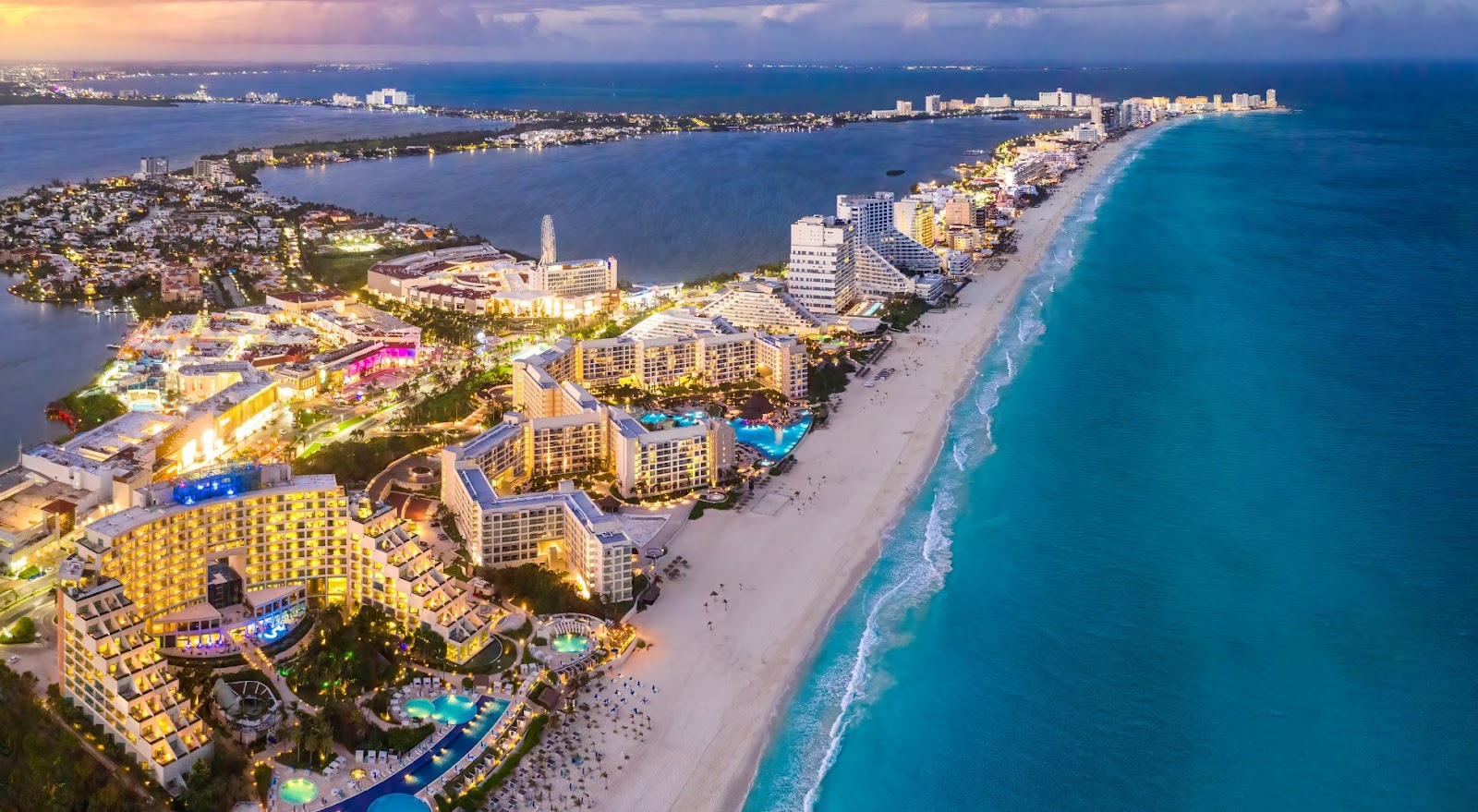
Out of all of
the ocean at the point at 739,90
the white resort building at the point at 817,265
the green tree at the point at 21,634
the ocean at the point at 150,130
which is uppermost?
the ocean at the point at 739,90

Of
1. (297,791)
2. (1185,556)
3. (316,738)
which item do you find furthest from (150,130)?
(1185,556)

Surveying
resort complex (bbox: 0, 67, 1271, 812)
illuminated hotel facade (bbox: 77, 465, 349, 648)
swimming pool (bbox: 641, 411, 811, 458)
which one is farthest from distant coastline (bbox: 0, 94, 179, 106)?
illuminated hotel facade (bbox: 77, 465, 349, 648)

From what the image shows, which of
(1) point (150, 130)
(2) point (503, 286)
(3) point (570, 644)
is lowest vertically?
(3) point (570, 644)

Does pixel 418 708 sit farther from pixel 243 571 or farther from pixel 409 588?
pixel 243 571

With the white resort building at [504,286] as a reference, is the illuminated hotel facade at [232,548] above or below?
below

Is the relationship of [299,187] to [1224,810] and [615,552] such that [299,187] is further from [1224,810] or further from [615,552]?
[1224,810]

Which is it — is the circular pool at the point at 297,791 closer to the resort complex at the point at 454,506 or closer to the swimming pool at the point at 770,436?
the resort complex at the point at 454,506

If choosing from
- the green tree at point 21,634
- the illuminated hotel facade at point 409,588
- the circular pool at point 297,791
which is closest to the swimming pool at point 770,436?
the illuminated hotel facade at point 409,588
